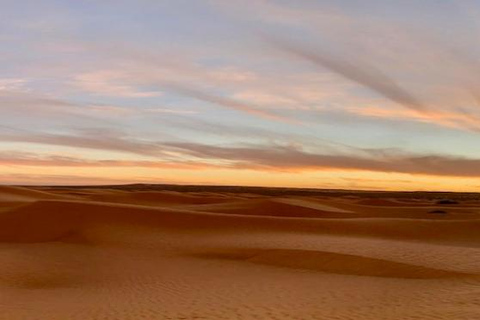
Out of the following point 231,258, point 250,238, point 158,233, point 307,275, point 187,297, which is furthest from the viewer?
point 158,233

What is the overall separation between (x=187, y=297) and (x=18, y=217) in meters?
17.8

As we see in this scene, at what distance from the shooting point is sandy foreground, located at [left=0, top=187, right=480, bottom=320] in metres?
12.2

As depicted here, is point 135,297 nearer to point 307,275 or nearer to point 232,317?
point 232,317

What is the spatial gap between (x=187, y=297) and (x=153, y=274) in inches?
156

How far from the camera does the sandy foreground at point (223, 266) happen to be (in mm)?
12219

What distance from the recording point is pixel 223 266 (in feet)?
62.2

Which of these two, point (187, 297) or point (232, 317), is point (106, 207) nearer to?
point (187, 297)

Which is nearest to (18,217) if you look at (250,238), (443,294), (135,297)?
(250,238)

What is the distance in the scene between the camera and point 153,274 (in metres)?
17.5

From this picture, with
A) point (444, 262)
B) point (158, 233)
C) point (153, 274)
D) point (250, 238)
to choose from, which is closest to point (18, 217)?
point (158, 233)

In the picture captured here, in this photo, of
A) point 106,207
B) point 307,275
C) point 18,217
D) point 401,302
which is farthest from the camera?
point 106,207

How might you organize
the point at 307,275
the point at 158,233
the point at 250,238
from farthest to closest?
the point at 158,233 → the point at 250,238 → the point at 307,275

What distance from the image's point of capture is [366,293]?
45.2ft

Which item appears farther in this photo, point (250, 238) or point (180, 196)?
point (180, 196)
